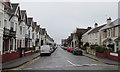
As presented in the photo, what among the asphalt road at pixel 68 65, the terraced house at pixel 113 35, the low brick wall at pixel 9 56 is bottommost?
the asphalt road at pixel 68 65

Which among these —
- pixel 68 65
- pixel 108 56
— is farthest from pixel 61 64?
pixel 108 56

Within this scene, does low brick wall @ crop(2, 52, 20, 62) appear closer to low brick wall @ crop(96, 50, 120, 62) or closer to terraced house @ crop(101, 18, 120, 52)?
low brick wall @ crop(96, 50, 120, 62)

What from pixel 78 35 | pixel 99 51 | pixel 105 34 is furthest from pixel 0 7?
pixel 78 35

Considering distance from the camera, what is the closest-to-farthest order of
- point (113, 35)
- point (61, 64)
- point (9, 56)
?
point (61, 64) < point (9, 56) < point (113, 35)

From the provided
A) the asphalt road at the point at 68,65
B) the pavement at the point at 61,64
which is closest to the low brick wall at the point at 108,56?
the pavement at the point at 61,64

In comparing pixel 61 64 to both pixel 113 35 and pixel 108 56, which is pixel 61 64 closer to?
pixel 108 56

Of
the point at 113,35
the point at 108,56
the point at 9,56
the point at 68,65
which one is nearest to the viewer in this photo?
the point at 68,65

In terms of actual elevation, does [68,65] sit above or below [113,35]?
below

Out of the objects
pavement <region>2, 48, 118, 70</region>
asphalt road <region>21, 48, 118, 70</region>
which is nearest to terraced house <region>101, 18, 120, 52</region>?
pavement <region>2, 48, 118, 70</region>

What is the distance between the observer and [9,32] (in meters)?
25.7

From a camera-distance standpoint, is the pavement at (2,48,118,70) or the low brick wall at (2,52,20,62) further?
the low brick wall at (2,52,20,62)

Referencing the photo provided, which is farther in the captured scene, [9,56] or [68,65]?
[9,56]

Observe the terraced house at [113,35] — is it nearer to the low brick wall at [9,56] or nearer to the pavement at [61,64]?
the pavement at [61,64]

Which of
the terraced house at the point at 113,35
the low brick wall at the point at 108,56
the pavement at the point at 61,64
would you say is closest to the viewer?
the pavement at the point at 61,64
